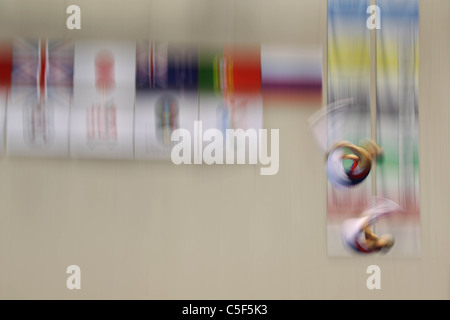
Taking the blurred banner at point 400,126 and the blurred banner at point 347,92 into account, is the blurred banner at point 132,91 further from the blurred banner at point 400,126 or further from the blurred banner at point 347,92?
the blurred banner at point 400,126

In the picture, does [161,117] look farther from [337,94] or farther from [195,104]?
[337,94]

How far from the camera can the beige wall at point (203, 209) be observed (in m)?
1.99

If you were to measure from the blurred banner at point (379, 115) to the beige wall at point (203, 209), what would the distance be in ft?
0.16

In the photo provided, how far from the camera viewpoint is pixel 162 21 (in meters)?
2.05

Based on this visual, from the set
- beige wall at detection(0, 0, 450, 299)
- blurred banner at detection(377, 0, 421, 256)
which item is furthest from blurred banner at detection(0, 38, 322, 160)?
blurred banner at detection(377, 0, 421, 256)

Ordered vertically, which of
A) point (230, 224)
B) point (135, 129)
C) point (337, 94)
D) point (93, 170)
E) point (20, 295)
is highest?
point (337, 94)

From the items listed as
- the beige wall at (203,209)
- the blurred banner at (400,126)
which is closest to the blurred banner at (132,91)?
the beige wall at (203,209)

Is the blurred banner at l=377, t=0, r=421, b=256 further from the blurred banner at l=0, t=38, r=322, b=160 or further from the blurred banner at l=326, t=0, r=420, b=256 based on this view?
the blurred banner at l=0, t=38, r=322, b=160

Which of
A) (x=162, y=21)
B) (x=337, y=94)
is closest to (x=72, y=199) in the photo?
(x=162, y=21)

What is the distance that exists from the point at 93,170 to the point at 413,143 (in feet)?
4.26

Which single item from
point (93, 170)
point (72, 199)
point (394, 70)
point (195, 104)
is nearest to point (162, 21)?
point (195, 104)

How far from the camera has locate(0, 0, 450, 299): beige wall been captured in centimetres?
199

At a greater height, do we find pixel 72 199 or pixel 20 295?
pixel 72 199

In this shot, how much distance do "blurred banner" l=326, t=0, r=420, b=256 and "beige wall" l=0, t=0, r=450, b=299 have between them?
50 mm
